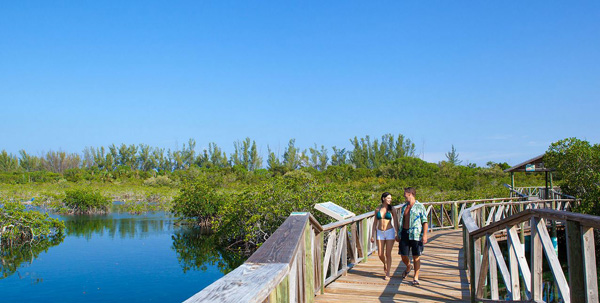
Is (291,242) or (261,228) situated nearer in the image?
(291,242)

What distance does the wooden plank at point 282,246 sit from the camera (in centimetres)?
240

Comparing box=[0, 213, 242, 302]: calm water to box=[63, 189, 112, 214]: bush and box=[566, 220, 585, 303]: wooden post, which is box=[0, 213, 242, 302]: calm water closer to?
box=[63, 189, 112, 214]: bush

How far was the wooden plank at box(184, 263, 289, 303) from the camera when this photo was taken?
1.61 m

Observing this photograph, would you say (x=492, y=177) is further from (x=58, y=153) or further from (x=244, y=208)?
(x=58, y=153)

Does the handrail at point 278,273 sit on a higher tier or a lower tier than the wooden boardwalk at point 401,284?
higher

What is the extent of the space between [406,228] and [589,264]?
136 inches

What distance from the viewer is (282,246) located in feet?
8.92

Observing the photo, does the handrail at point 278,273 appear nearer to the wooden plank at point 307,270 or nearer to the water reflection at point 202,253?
the wooden plank at point 307,270

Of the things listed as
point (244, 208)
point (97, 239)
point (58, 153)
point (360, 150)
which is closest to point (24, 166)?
point (58, 153)

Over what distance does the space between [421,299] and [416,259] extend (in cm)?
81

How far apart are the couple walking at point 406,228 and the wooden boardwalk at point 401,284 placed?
0.26m

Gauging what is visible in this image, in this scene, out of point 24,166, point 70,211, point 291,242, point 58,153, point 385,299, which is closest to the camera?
point 291,242

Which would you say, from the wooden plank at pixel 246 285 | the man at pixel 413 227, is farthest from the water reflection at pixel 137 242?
the wooden plank at pixel 246 285

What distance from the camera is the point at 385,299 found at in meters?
5.47
